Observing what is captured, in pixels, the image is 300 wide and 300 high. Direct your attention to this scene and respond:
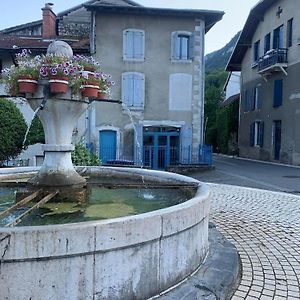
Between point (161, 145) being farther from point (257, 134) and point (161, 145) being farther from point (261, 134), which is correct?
A: point (257, 134)

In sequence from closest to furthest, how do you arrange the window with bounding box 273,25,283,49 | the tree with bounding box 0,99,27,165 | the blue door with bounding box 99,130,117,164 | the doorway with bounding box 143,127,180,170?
the tree with bounding box 0,99,27,165
the blue door with bounding box 99,130,117,164
the doorway with bounding box 143,127,180,170
the window with bounding box 273,25,283,49

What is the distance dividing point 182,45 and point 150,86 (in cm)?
273

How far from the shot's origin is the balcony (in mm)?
20594

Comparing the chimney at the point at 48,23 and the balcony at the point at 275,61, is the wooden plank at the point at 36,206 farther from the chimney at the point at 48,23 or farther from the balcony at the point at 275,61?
the balcony at the point at 275,61

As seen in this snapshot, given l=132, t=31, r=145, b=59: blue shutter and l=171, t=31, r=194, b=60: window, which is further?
l=171, t=31, r=194, b=60: window

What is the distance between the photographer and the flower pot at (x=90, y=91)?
14.1ft

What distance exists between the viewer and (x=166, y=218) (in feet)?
9.72

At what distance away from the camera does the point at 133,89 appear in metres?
18.2

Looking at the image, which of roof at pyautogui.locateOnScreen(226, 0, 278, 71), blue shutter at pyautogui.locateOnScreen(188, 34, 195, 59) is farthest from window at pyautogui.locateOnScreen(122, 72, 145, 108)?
roof at pyautogui.locateOnScreen(226, 0, 278, 71)

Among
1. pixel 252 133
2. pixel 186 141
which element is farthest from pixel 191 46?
pixel 252 133

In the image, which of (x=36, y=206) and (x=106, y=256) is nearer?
(x=106, y=256)

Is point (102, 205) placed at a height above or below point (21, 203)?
below

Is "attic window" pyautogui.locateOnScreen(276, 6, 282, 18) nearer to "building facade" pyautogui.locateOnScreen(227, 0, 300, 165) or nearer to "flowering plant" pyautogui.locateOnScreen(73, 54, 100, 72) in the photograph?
"building facade" pyautogui.locateOnScreen(227, 0, 300, 165)

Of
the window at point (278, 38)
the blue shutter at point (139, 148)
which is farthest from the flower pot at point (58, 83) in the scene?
the window at point (278, 38)
